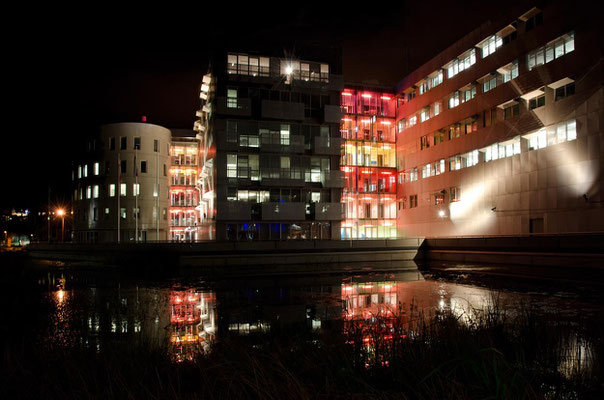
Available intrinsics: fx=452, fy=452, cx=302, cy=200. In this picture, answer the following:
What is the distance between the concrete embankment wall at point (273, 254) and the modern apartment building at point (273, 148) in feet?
38.1

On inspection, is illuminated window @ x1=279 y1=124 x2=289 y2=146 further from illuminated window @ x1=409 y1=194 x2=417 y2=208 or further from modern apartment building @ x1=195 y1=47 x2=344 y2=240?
illuminated window @ x1=409 y1=194 x2=417 y2=208

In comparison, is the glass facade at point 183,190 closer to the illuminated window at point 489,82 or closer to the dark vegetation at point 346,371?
the illuminated window at point 489,82

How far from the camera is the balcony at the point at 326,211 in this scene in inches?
1972

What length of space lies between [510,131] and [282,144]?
23.5m

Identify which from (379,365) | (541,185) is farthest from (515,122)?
(379,365)

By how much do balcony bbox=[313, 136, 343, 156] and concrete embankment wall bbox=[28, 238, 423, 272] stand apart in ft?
50.9

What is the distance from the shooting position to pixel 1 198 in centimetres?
7394

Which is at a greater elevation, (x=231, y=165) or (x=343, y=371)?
(x=231, y=165)

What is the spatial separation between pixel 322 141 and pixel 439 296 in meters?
34.0

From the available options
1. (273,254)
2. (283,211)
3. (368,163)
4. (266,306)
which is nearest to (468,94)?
(368,163)

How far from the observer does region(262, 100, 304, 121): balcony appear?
4950cm

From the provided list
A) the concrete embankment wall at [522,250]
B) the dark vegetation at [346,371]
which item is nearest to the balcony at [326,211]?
the concrete embankment wall at [522,250]

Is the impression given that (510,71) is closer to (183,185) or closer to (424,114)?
(424,114)

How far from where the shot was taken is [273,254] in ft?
116
